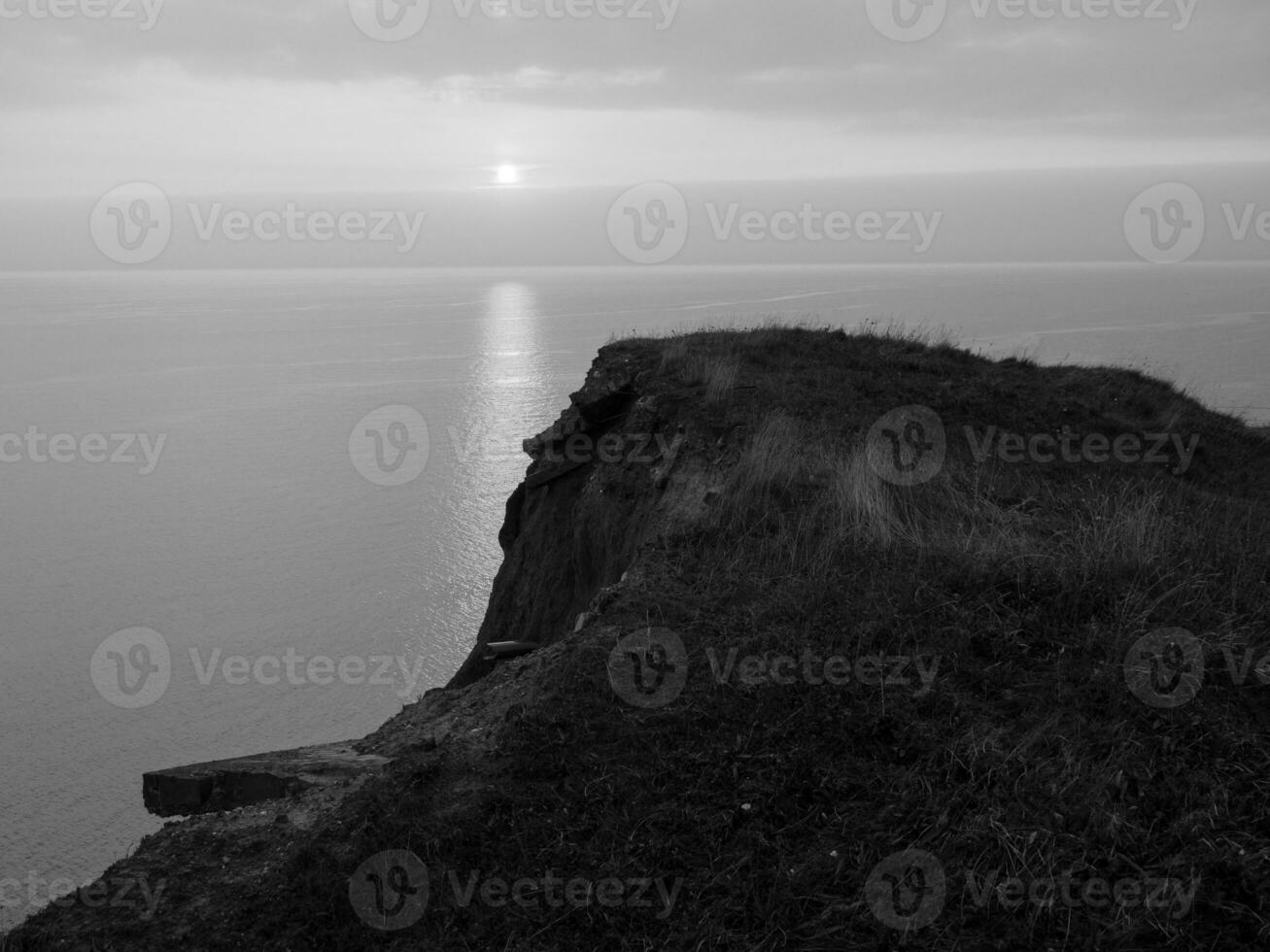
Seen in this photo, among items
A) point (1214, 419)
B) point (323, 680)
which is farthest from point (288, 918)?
point (323, 680)

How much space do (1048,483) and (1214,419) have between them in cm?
893

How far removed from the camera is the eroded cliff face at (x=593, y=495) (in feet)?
39.8

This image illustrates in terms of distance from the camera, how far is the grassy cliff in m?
4.96

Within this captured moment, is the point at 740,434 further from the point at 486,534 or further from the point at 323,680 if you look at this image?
the point at 486,534

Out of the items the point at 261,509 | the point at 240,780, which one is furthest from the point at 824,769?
the point at 261,509

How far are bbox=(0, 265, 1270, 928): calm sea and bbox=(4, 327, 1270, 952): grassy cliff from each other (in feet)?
9.43

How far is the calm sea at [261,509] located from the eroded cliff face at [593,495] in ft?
24.7

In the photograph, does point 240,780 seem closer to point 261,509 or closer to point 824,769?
point 824,769

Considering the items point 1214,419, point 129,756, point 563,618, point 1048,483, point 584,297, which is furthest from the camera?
point 584,297

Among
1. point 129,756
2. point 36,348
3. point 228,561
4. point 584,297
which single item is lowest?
point 129,756

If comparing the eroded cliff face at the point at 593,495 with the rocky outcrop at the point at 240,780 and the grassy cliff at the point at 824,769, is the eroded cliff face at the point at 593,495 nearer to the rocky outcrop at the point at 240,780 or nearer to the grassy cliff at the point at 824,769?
the grassy cliff at the point at 824,769

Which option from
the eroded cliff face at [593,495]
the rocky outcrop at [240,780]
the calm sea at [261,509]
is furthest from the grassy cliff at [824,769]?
the calm sea at [261,509]

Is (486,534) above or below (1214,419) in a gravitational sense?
below

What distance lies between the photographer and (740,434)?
11.7m
